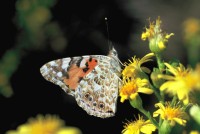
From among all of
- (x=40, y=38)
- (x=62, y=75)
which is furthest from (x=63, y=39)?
(x=62, y=75)

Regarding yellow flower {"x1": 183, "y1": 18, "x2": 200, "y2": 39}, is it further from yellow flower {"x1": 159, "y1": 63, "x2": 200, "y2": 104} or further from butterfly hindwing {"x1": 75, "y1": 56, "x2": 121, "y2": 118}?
yellow flower {"x1": 159, "y1": 63, "x2": 200, "y2": 104}

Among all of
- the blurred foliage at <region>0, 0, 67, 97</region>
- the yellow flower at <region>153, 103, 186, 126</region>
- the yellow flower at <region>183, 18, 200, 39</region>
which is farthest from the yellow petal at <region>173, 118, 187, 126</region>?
the yellow flower at <region>183, 18, 200, 39</region>

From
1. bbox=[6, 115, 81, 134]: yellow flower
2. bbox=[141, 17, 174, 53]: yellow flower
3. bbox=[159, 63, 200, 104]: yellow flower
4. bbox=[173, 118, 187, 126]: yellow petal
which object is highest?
bbox=[141, 17, 174, 53]: yellow flower

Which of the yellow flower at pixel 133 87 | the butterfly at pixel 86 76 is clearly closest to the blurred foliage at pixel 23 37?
the butterfly at pixel 86 76

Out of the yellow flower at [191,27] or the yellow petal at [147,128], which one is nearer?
the yellow petal at [147,128]

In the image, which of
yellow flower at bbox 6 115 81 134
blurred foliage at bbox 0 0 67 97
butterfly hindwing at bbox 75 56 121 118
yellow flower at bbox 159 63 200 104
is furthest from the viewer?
blurred foliage at bbox 0 0 67 97

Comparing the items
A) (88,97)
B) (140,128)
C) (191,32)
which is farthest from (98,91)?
(191,32)

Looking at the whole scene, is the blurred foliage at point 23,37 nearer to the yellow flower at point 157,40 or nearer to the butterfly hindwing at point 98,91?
the butterfly hindwing at point 98,91

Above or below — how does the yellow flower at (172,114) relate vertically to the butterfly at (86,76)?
below
